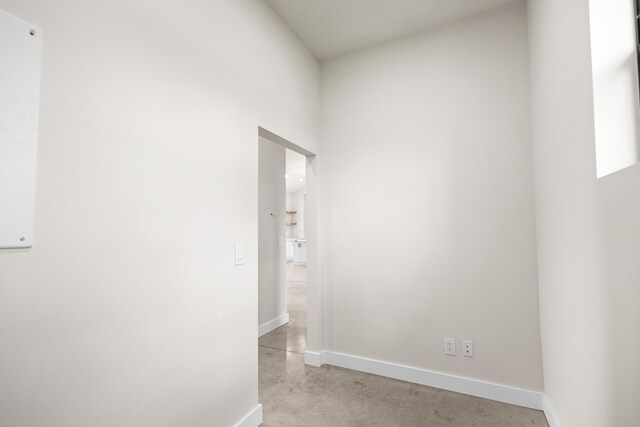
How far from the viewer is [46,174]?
1.00 meters

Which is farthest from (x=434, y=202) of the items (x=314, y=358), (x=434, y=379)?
(x=314, y=358)

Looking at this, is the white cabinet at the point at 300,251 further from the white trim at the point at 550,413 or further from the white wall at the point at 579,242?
the white wall at the point at 579,242

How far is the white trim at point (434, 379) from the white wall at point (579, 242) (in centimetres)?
19

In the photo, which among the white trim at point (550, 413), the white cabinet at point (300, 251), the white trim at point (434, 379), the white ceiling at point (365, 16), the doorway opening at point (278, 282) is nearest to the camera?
the white trim at point (550, 413)

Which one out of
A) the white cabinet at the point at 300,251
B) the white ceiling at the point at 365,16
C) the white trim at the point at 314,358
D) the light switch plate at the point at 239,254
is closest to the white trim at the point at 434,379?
the white trim at the point at 314,358

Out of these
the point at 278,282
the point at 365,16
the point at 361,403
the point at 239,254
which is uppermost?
the point at 365,16

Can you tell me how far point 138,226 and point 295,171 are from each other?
869cm

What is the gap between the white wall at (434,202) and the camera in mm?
2209

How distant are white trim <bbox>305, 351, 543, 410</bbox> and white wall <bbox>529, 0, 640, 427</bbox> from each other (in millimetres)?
190

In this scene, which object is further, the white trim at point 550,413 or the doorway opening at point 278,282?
the doorway opening at point 278,282

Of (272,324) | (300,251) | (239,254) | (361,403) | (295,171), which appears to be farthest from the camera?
(300,251)

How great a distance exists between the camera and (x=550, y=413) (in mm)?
1904

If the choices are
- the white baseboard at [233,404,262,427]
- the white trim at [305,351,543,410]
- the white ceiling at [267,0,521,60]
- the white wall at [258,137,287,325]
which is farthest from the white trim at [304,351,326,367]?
the white ceiling at [267,0,521,60]

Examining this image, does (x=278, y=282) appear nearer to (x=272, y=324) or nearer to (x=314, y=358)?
(x=272, y=324)
